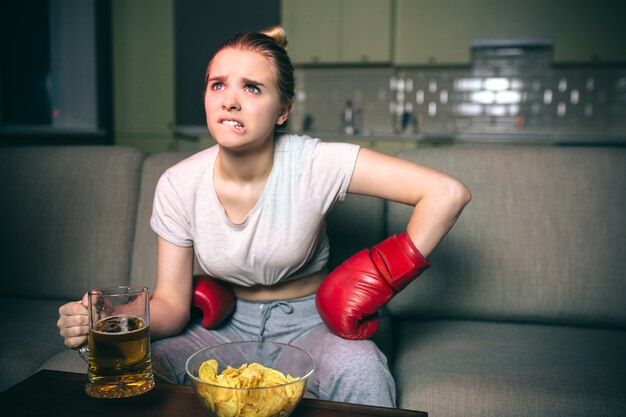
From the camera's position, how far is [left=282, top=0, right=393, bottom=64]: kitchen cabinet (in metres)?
4.43

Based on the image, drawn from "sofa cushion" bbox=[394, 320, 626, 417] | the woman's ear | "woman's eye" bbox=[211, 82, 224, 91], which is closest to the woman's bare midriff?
"sofa cushion" bbox=[394, 320, 626, 417]

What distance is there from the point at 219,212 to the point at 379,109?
12.3 ft

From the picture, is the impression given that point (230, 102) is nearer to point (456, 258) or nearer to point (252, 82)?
point (252, 82)

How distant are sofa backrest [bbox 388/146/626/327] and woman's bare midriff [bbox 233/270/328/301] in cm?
36

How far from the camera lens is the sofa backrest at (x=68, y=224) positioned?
172 cm

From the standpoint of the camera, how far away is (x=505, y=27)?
4281 millimetres

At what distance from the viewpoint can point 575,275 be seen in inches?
60.9

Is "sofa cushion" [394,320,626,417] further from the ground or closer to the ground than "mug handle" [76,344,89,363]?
closer to the ground

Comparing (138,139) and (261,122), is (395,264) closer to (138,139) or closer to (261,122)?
(261,122)

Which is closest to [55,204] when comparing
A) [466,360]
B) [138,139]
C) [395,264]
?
[395,264]

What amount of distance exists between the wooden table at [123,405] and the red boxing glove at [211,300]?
415 millimetres

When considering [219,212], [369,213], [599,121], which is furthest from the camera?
[599,121]

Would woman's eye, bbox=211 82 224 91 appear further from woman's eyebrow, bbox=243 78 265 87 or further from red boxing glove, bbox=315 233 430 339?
red boxing glove, bbox=315 233 430 339

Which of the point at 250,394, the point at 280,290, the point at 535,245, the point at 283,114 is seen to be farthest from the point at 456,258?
the point at 250,394
